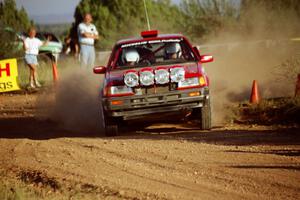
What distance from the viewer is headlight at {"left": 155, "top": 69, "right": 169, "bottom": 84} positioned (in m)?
9.41

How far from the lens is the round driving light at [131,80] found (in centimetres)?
942

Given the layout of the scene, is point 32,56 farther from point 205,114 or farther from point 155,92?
point 205,114

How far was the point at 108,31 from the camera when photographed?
41.3 meters

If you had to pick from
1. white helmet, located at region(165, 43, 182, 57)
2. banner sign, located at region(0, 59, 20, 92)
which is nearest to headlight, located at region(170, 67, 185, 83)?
white helmet, located at region(165, 43, 182, 57)

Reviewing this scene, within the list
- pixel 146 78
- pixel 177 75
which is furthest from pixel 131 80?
pixel 177 75

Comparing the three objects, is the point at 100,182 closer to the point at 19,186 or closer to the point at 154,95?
the point at 19,186

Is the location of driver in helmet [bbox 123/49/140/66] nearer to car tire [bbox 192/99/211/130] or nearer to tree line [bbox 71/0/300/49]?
car tire [bbox 192/99/211/130]

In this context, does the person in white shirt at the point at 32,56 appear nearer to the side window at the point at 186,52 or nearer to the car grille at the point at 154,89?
the side window at the point at 186,52

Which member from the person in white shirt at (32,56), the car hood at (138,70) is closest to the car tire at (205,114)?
the car hood at (138,70)

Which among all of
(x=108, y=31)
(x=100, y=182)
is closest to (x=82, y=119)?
(x=100, y=182)

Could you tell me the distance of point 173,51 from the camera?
1040cm

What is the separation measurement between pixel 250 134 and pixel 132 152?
2217mm

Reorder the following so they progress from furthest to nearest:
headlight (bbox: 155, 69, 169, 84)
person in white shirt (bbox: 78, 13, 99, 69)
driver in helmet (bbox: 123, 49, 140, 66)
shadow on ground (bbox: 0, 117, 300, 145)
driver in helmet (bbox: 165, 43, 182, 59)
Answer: person in white shirt (bbox: 78, 13, 99, 69) → driver in helmet (bbox: 165, 43, 182, 59) → driver in helmet (bbox: 123, 49, 140, 66) → headlight (bbox: 155, 69, 169, 84) → shadow on ground (bbox: 0, 117, 300, 145)

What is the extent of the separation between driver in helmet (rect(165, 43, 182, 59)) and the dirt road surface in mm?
1286
